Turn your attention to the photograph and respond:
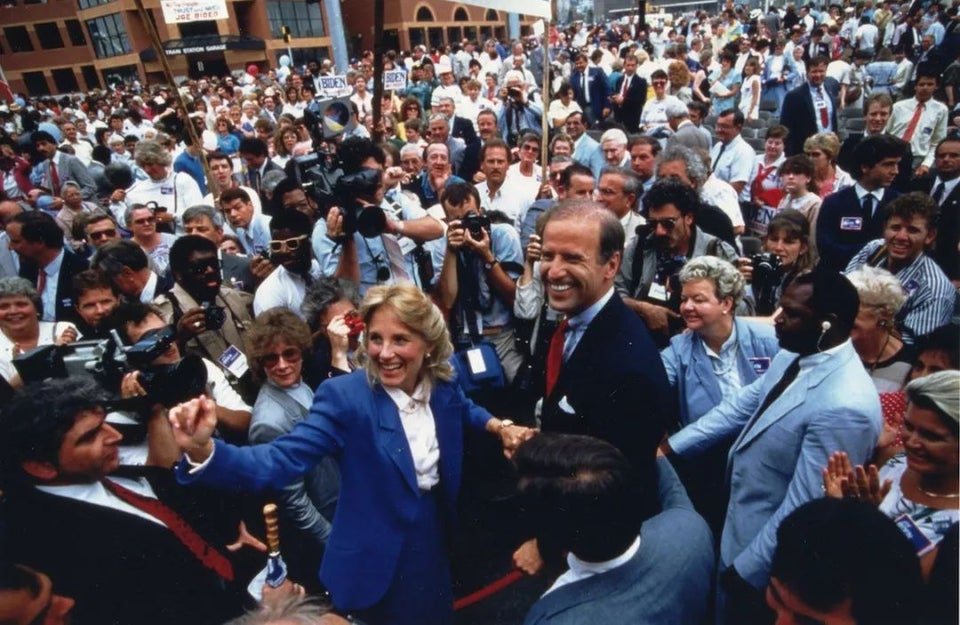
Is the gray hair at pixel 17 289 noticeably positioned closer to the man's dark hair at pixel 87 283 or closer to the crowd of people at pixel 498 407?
the crowd of people at pixel 498 407

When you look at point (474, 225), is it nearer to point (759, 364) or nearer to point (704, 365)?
point (704, 365)

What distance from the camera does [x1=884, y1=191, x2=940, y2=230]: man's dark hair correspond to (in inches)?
112

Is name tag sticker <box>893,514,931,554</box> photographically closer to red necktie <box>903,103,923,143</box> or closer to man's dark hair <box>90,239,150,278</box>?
man's dark hair <box>90,239,150,278</box>

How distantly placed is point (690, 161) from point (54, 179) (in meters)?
6.99

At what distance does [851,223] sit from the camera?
377cm

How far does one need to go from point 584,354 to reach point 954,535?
1011 mm

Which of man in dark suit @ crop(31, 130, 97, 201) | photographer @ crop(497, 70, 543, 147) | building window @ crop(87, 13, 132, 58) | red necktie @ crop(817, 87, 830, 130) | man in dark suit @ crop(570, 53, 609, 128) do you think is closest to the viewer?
red necktie @ crop(817, 87, 830, 130)

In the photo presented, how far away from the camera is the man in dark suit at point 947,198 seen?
327 cm

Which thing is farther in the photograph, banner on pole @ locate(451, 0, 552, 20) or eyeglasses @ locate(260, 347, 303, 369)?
banner on pole @ locate(451, 0, 552, 20)

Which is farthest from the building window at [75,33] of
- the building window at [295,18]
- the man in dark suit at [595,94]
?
the man in dark suit at [595,94]

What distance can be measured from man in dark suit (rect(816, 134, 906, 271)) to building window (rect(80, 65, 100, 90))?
39.6 m

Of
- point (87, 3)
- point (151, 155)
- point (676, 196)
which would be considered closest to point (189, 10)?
point (151, 155)

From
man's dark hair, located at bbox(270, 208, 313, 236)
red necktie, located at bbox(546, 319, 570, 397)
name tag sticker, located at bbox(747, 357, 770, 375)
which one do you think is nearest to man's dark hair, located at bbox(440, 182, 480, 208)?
man's dark hair, located at bbox(270, 208, 313, 236)

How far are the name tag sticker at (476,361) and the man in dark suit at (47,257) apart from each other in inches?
107
